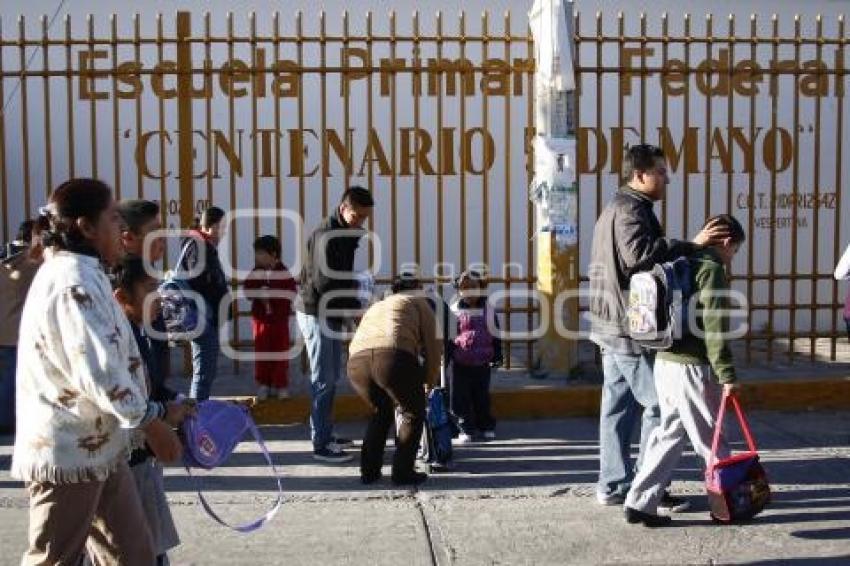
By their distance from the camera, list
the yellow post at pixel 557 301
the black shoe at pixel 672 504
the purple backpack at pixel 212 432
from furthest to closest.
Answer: the yellow post at pixel 557 301 < the black shoe at pixel 672 504 < the purple backpack at pixel 212 432

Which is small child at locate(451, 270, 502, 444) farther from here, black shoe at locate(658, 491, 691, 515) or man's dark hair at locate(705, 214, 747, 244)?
man's dark hair at locate(705, 214, 747, 244)

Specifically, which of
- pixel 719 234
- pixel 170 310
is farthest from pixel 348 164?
pixel 719 234

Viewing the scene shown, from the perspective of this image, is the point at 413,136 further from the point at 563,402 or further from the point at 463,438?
the point at 463,438

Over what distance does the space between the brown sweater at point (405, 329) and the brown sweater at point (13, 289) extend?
2.14m

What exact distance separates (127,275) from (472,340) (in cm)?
351

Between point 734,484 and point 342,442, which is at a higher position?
point 734,484

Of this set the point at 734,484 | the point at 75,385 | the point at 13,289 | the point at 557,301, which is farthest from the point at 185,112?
the point at 75,385

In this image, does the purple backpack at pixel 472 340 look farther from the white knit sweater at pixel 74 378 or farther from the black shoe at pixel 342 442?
the white knit sweater at pixel 74 378

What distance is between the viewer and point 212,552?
5043 mm

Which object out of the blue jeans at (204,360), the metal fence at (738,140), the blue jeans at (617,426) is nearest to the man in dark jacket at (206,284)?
the blue jeans at (204,360)

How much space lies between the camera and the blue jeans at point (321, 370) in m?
6.45

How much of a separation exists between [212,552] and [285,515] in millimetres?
A: 607

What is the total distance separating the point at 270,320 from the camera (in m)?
7.82

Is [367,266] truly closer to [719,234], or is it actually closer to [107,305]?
[719,234]
